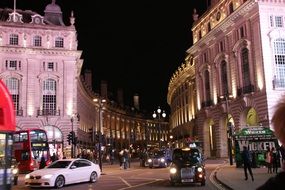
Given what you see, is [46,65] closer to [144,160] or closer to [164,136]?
[144,160]

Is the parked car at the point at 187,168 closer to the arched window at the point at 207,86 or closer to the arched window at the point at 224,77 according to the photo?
the arched window at the point at 224,77

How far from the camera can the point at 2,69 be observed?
199 ft

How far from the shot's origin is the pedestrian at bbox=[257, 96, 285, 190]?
2.71 meters

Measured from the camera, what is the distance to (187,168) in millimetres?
20797

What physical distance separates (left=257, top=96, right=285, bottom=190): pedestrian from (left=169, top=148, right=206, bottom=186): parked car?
18.1 meters

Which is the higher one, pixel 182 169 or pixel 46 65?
pixel 46 65

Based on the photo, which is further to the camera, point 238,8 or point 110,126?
point 110,126

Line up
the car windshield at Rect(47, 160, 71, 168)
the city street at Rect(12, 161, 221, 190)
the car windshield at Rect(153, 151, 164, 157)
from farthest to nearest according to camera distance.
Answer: the car windshield at Rect(153, 151, 164, 157)
the car windshield at Rect(47, 160, 71, 168)
the city street at Rect(12, 161, 221, 190)

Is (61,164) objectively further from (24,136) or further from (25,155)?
(24,136)

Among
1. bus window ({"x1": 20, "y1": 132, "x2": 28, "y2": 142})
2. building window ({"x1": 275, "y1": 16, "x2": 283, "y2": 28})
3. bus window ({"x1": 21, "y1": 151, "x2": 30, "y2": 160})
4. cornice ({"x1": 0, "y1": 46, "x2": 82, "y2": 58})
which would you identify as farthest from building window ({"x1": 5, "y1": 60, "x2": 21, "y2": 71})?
building window ({"x1": 275, "y1": 16, "x2": 283, "y2": 28})

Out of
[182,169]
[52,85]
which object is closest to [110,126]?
[52,85]

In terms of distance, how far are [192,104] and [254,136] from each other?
52897mm

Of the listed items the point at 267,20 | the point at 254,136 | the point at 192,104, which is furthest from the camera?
the point at 192,104

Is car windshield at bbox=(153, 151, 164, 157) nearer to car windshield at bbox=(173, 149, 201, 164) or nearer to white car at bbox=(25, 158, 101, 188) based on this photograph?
white car at bbox=(25, 158, 101, 188)
